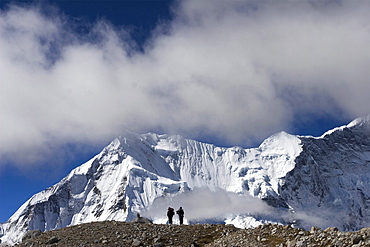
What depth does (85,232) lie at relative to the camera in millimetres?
47062

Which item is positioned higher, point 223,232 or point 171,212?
point 171,212

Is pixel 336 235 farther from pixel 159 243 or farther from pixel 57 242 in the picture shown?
pixel 57 242

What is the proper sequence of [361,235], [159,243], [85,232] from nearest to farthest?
[361,235] < [159,243] < [85,232]

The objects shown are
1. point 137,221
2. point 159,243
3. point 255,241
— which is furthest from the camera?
point 137,221

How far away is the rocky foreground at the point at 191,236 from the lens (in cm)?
3306

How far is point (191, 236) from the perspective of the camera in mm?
44531

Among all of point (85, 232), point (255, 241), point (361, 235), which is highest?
point (85, 232)

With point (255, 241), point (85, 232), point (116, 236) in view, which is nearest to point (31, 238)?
point (85, 232)

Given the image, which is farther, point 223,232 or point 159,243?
point 223,232

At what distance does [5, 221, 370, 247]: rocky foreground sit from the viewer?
33.1 m

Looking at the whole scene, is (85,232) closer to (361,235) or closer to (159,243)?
(159,243)

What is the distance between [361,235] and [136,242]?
18.7m

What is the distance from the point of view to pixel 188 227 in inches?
1907

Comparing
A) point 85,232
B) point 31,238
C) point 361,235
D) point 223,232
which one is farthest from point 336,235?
point 31,238
